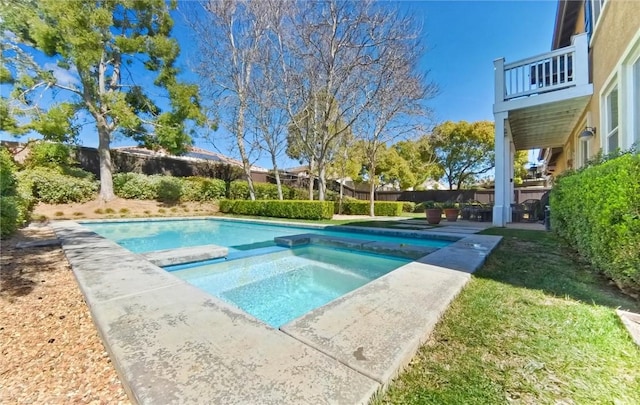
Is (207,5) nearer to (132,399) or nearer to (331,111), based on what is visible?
(331,111)

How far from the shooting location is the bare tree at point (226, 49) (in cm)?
1402

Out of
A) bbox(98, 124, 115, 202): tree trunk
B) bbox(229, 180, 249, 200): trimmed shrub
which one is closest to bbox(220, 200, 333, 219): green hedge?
bbox(229, 180, 249, 200): trimmed shrub

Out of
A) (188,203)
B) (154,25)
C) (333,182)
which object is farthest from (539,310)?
(333,182)

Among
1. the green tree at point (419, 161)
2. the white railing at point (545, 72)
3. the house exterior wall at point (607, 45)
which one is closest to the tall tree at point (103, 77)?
the white railing at point (545, 72)

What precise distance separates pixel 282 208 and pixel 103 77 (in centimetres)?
1058

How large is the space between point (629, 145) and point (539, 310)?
4059mm

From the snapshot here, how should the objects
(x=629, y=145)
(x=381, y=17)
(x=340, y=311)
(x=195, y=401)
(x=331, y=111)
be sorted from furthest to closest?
1. (x=331, y=111)
2. (x=381, y=17)
3. (x=629, y=145)
4. (x=340, y=311)
5. (x=195, y=401)

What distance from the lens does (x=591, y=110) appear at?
6824 mm

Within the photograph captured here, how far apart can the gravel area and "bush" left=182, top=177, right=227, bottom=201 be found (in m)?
13.4

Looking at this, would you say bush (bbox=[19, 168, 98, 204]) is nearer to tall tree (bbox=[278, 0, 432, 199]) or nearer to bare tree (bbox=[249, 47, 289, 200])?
bare tree (bbox=[249, 47, 289, 200])

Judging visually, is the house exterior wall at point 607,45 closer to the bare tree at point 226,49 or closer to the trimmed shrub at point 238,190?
the bare tree at point 226,49

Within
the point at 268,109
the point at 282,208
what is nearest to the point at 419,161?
the point at 268,109

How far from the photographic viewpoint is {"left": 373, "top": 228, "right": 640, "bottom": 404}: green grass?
4.40ft

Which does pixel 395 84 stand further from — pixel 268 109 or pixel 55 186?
pixel 55 186
